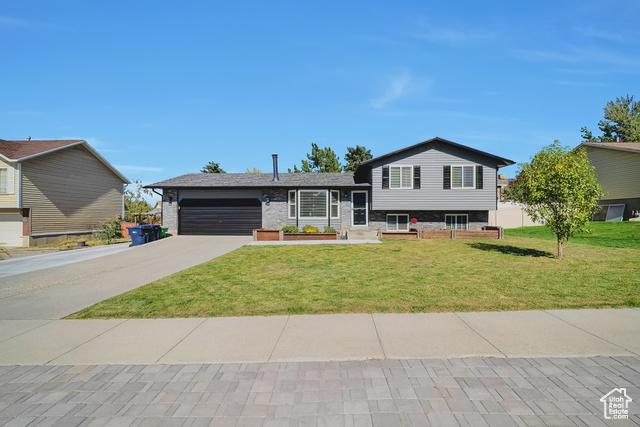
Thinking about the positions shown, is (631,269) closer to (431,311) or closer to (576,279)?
(576,279)

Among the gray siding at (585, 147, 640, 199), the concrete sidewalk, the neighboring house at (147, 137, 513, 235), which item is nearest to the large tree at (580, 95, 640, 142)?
the gray siding at (585, 147, 640, 199)

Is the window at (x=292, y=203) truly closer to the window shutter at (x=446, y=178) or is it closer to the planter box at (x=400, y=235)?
the planter box at (x=400, y=235)

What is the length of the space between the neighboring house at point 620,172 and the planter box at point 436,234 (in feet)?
42.2

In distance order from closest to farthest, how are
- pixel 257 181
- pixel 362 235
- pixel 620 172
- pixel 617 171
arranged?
pixel 362 235
pixel 257 181
pixel 620 172
pixel 617 171

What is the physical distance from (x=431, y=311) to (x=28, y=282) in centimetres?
1051

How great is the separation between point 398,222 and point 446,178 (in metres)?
4.10

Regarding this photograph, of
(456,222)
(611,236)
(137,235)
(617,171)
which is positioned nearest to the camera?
(611,236)

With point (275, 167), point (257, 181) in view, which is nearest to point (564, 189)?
point (275, 167)

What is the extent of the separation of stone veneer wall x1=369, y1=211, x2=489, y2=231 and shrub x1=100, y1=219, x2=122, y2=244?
660 inches

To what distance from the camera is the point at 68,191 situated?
2100 cm

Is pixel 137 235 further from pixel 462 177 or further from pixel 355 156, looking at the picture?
pixel 355 156

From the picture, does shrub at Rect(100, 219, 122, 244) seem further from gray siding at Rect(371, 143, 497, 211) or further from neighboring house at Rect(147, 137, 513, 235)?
gray siding at Rect(371, 143, 497, 211)

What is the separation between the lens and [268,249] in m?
14.1

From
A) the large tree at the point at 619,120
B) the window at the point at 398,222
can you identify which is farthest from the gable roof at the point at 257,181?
the large tree at the point at 619,120
